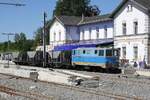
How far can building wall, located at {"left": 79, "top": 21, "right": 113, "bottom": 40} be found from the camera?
5722 centimetres

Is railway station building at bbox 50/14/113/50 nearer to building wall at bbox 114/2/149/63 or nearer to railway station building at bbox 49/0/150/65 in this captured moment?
railway station building at bbox 49/0/150/65

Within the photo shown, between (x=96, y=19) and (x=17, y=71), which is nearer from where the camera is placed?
(x=17, y=71)

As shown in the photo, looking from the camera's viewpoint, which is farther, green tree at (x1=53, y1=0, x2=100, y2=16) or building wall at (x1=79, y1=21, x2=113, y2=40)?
green tree at (x1=53, y1=0, x2=100, y2=16)

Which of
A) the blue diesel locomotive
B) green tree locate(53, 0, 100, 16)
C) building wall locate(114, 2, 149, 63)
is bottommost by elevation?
the blue diesel locomotive

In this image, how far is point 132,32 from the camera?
164ft

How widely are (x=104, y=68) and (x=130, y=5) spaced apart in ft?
50.2

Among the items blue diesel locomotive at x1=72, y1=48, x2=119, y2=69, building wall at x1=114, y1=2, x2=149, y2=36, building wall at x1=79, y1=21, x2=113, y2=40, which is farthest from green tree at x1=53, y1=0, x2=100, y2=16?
blue diesel locomotive at x1=72, y1=48, x2=119, y2=69

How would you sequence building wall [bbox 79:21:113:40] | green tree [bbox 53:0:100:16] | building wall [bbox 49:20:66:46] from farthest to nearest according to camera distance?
green tree [bbox 53:0:100:16] < building wall [bbox 49:20:66:46] < building wall [bbox 79:21:113:40]

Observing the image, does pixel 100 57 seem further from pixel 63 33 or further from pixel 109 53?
pixel 63 33

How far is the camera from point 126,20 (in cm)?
5112

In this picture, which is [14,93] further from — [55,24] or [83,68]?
[55,24]

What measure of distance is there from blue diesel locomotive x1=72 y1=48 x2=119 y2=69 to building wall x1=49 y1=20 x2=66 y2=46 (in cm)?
2924

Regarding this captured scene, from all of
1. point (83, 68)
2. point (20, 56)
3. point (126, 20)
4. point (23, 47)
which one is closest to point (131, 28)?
point (126, 20)

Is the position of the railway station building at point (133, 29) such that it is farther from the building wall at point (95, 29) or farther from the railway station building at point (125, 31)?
the building wall at point (95, 29)
